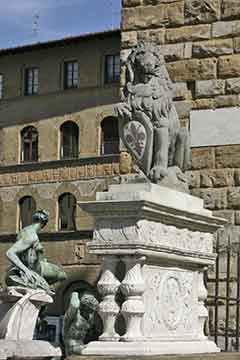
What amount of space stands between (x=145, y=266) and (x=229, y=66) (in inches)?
173

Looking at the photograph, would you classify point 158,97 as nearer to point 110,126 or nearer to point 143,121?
point 143,121

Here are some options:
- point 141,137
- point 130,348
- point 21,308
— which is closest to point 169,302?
point 130,348

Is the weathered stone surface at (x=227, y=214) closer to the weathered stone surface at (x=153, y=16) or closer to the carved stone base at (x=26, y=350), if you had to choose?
the weathered stone surface at (x=153, y=16)

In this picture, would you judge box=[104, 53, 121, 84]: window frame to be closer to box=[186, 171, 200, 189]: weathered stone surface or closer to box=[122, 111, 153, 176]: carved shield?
box=[186, 171, 200, 189]: weathered stone surface

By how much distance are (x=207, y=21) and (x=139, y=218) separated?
4.75m

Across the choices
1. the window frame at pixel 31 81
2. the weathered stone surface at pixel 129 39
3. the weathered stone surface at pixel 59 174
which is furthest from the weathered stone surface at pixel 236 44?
the window frame at pixel 31 81

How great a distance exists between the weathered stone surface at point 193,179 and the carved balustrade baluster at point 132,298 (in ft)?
13.1

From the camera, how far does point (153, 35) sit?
12062mm

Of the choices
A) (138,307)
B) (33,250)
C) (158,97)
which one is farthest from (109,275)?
(158,97)

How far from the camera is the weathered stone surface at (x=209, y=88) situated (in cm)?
1148

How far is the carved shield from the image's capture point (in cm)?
814

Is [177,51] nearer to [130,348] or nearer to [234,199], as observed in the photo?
[234,199]

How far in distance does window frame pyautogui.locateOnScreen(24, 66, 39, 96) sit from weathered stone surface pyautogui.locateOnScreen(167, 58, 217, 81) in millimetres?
36358

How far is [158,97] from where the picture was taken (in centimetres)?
821
